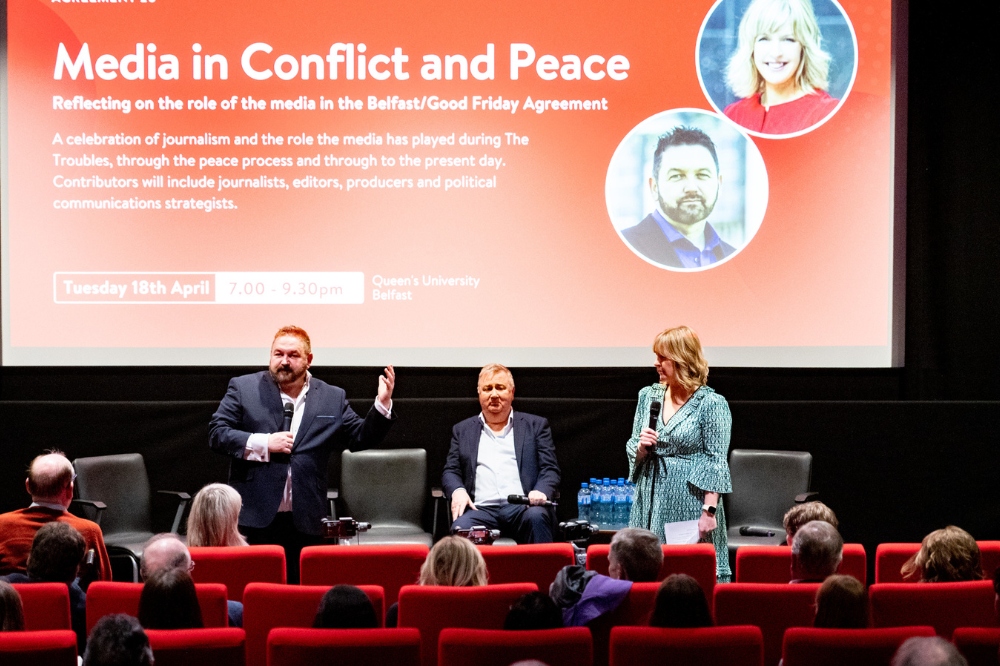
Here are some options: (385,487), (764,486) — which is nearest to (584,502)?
(764,486)

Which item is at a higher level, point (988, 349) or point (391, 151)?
point (391, 151)

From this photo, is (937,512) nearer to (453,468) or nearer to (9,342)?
(453,468)

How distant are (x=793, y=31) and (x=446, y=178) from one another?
6.79 feet

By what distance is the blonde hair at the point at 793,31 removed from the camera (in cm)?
595

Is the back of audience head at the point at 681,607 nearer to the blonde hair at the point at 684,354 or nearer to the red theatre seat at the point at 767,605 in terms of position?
the red theatre seat at the point at 767,605

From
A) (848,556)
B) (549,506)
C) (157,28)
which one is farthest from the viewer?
(157,28)

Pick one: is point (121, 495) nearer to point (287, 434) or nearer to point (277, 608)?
point (287, 434)

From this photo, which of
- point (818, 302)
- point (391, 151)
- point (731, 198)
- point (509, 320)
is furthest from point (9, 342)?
point (818, 302)

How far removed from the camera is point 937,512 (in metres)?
6.11

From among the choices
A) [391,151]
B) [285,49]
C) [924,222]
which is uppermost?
[285,49]

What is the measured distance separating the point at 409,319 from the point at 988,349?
10.7 feet

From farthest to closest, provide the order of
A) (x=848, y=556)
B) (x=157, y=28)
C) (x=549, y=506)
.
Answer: (x=157, y=28) → (x=549, y=506) → (x=848, y=556)

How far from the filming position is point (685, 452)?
463 centimetres

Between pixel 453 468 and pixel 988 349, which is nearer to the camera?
pixel 453 468
